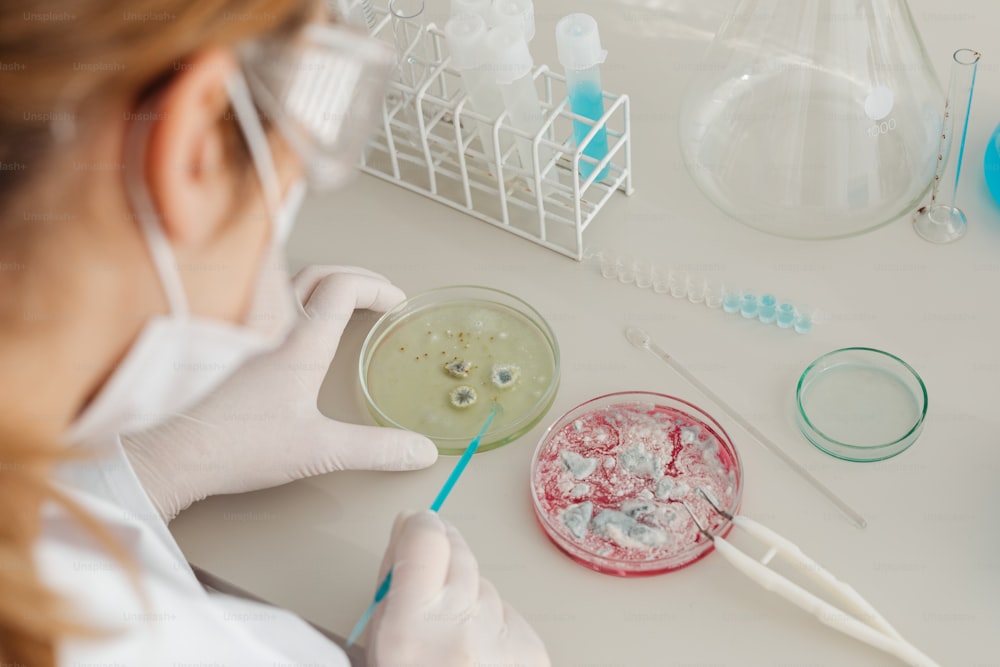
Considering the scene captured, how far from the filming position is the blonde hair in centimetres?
53

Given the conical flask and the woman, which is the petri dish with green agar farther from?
the conical flask

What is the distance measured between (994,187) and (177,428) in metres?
0.99

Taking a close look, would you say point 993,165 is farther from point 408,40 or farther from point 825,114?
point 408,40

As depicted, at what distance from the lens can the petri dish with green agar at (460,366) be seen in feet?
3.72

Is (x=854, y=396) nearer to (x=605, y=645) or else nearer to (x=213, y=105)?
(x=605, y=645)

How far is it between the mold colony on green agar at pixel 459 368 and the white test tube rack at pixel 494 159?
0.14 meters

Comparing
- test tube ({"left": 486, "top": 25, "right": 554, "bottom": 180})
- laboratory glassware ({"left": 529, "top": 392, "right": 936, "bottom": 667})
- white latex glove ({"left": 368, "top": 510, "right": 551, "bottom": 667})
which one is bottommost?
white latex glove ({"left": 368, "top": 510, "right": 551, "bottom": 667})

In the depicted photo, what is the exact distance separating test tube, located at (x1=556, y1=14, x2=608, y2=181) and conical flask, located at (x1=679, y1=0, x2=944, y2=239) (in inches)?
5.8

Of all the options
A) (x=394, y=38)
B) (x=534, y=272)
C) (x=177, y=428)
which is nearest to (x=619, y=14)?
(x=394, y=38)

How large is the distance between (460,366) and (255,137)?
565 mm

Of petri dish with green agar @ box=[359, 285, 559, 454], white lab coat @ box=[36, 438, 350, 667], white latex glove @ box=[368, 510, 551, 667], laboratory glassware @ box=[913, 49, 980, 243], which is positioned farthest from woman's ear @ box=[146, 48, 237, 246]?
laboratory glassware @ box=[913, 49, 980, 243]

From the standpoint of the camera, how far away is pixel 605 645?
957 millimetres

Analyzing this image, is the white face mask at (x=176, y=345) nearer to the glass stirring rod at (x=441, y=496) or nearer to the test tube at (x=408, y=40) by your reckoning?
the glass stirring rod at (x=441, y=496)

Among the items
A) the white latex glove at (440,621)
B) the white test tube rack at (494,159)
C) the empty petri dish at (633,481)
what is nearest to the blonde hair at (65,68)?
the white latex glove at (440,621)
